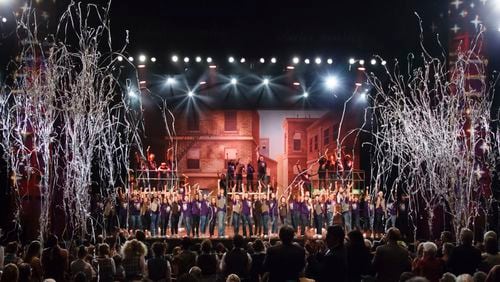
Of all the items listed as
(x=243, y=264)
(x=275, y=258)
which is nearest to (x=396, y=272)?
(x=275, y=258)

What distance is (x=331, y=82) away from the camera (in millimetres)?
21875

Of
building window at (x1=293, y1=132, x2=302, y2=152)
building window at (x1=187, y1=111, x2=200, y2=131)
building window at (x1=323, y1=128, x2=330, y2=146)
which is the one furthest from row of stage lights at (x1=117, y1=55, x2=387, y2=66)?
building window at (x1=187, y1=111, x2=200, y2=131)

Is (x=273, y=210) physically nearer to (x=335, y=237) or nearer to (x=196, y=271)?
(x=196, y=271)

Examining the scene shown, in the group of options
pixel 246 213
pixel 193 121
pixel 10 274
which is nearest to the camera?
pixel 10 274

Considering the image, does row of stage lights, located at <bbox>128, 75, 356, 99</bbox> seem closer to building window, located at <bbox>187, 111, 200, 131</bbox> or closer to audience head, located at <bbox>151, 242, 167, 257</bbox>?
building window, located at <bbox>187, 111, 200, 131</bbox>

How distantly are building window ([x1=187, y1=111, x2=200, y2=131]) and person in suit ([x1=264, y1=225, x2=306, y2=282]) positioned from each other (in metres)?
23.6

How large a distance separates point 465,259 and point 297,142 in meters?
22.6

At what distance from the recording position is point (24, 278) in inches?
239

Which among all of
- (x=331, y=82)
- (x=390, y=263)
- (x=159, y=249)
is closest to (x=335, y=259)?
(x=390, y=263)

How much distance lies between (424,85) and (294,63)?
497 cm

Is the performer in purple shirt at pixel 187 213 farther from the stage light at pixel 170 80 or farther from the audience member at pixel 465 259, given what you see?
the audience member at pixel 465 259

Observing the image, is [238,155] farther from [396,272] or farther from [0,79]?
[396,272]

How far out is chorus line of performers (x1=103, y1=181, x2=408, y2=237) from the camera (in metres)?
18.0

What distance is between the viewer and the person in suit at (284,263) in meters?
5.73
